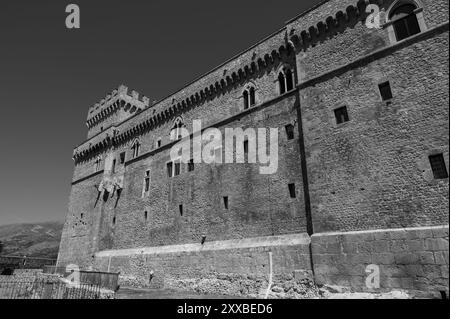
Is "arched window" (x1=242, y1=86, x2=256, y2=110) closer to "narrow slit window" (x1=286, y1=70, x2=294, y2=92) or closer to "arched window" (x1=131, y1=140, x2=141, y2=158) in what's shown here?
"narrow slit window" (x1=286, y1=70, x2=294, y2=92)

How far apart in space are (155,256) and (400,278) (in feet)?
48.8

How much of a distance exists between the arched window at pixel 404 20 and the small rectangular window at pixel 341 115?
11.8 feet

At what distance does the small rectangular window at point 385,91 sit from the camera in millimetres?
Answer: 12073

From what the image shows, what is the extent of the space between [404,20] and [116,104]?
28682 millimetres

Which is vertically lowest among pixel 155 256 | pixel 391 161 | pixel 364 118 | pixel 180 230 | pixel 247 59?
pixel 155 256

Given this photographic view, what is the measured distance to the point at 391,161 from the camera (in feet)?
37.1

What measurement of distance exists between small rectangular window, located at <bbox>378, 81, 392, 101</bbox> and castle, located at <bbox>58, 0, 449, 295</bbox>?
52 mm

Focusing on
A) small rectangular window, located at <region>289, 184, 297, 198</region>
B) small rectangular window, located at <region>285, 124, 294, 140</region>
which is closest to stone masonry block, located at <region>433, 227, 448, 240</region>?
small rectangular window, located at <region>289, 184, 297, 198</region>

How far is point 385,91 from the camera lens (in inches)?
482

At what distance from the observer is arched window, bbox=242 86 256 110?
18.0 m

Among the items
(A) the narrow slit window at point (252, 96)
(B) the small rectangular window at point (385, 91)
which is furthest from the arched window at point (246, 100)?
(B) the small rectangular window at point (385, 91)

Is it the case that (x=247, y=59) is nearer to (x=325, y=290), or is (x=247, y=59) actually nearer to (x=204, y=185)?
(x=204, y=185)

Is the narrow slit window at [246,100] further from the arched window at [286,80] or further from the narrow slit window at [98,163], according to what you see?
the narrow slit window at [98,163]
